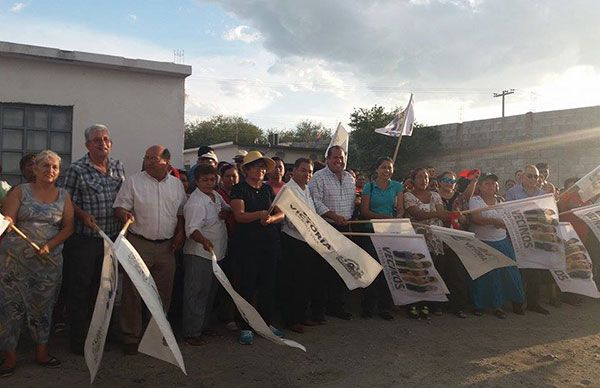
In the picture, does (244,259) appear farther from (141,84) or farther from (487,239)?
(141,84)

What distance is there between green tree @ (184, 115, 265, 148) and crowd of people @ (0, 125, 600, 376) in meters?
45.6

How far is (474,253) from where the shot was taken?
552cm

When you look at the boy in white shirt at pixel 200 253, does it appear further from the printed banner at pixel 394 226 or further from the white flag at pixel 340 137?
the white flag at pixel 340 137

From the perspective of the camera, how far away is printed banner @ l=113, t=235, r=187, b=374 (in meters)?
3.32

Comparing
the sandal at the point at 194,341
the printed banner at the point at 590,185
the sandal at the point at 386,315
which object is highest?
the printed banner at the point at 590,185

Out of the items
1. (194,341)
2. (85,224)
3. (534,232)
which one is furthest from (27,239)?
(534,232)

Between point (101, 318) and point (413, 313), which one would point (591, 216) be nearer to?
point (413, 313)

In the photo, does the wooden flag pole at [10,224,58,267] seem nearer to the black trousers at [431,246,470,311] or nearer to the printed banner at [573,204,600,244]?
the black trousers at [431,246,470,311]

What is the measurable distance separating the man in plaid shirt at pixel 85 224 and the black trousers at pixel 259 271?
124cm

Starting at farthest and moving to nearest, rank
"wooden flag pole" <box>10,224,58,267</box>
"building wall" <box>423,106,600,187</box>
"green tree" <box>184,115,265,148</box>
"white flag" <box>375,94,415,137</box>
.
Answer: "green tree" <box>184,115,265,148</box> → "building wall" <box>423,106,600,187</box> → "white flag" <box>375,94,415,137</box> → "wooden flag pole" <box>10,224,58,267</box>

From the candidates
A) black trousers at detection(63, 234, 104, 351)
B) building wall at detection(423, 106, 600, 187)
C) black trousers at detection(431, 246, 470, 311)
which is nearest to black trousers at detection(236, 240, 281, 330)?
black trousers at detection(63, 234, 104, 351)

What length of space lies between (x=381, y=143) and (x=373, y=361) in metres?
20.3

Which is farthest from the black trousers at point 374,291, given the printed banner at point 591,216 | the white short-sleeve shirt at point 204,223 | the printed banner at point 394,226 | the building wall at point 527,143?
the building wall at point 527,143

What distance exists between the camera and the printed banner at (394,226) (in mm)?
5543
